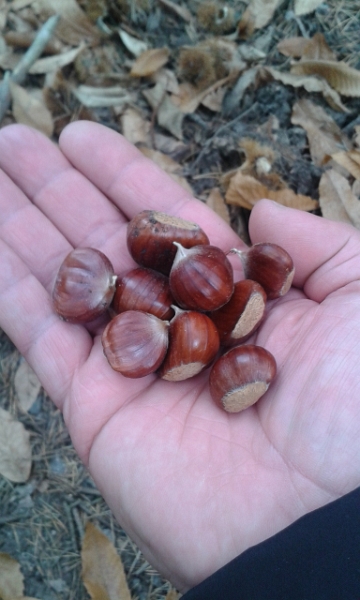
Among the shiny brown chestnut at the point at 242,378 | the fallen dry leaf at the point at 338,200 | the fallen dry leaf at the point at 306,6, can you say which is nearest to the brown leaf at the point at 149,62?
the fallen dry leaf at the point at 306,6

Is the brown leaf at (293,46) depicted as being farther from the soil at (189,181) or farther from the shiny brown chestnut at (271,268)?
the shiny brown chestnut at (271,268)

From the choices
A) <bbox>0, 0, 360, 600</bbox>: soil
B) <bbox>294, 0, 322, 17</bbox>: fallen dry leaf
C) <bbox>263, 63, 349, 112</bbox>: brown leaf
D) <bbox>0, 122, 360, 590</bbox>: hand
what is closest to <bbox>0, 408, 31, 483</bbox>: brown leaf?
<bbox>0, 0, 360, 600</bbox>: soil

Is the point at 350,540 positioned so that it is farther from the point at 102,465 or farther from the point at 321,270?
the point at 321,270

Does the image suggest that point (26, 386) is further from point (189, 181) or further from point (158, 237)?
point (189, 181)

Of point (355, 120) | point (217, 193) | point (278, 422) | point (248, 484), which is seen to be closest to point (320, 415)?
point (278, 422)

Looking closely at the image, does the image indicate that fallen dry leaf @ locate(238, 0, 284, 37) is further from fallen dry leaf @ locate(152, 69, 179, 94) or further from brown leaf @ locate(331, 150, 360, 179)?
brown leaf @ locate(331, 150, 360, 179)
